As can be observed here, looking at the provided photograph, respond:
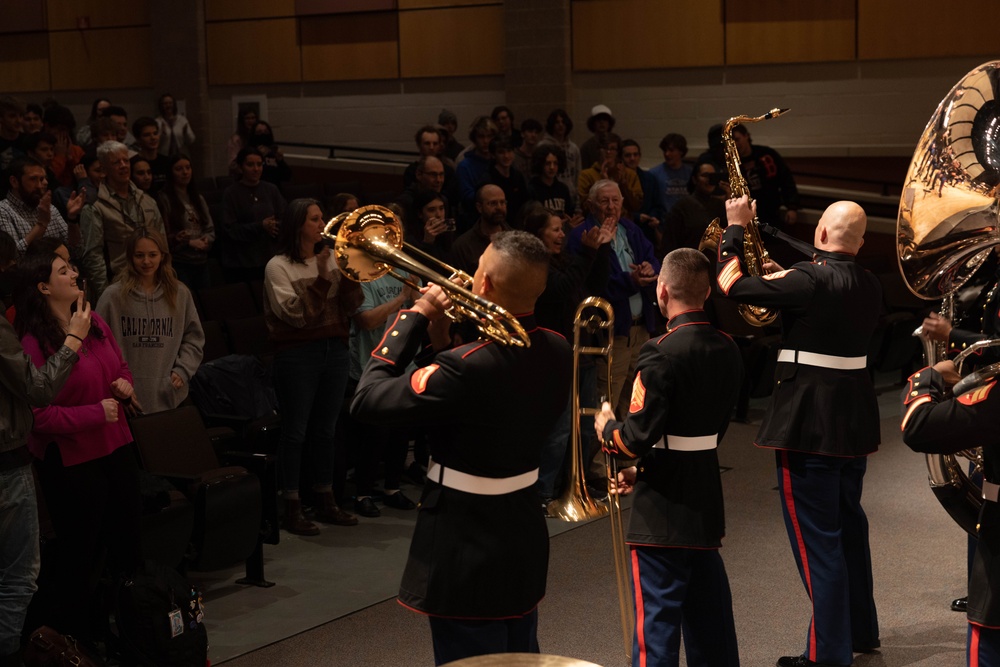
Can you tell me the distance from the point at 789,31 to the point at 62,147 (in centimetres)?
631

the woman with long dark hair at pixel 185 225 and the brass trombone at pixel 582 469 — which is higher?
the woman with long dark hair at pixel 185 225

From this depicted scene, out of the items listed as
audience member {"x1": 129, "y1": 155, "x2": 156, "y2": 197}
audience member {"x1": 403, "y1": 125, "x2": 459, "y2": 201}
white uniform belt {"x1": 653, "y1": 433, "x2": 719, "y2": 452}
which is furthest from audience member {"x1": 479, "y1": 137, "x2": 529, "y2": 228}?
white uniform belt {"x1": 653, "y1": 433, "x2": 719, "y2": 452}

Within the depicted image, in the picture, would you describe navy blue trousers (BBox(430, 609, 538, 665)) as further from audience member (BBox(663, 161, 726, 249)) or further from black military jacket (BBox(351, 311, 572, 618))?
audience member (BBox(663, 161, 726, 249))

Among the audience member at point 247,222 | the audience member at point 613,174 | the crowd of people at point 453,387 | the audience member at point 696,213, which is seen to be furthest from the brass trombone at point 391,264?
the audience member at point 613,174

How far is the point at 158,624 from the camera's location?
3932 millimetres

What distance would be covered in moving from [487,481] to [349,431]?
3.06 m

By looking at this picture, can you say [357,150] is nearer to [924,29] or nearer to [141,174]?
[924,29]

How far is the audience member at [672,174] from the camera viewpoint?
29.6 ft

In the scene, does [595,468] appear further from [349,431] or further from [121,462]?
Answer: [121,462]

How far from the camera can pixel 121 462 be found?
416 cm

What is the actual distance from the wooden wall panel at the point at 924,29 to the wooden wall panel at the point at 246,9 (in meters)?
5.76

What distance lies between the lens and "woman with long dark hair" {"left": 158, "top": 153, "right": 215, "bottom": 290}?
22.1 ft

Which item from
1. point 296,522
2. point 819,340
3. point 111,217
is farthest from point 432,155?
point 819,340

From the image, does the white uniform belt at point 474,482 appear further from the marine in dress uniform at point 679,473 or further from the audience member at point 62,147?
the audience member at point 62,147
